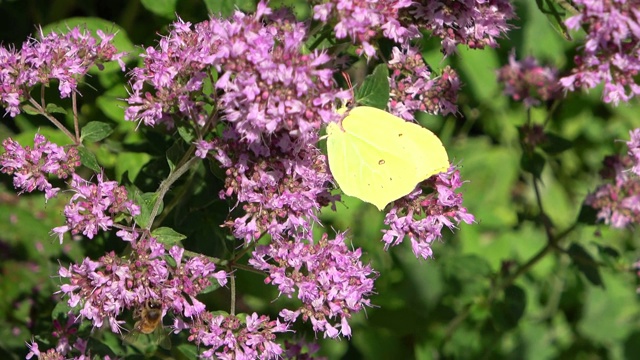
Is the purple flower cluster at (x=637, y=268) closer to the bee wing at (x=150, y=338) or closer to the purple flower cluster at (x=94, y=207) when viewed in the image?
the bee wing at (x=150, y=338)

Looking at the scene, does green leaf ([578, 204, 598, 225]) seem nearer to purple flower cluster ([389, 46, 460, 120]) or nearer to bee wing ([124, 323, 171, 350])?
purple flower cluster ([389, 46, 460, 120])

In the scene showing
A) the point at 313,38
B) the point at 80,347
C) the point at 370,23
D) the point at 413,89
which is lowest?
the point at 80,347

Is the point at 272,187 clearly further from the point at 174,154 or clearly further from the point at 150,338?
the point at 150,338

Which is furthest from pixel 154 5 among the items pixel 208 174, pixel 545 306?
pixel 545 306

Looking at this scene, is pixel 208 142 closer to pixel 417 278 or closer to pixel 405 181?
pixel 405 181

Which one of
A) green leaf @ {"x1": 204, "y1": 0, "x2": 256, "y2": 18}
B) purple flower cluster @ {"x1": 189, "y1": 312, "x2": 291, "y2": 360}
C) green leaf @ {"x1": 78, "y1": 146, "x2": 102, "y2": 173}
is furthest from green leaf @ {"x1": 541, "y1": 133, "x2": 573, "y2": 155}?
green leaf @ {"x1": 78, "y1": 146, "x2": 102, "y2": 173}

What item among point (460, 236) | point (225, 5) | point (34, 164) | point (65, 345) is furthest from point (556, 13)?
point (460, 236)
